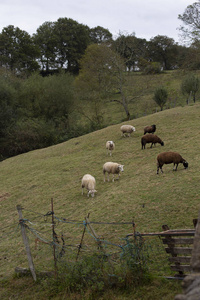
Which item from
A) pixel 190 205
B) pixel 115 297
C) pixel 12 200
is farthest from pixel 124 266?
pixel 12 200

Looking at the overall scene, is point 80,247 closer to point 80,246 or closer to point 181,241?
point 80,246

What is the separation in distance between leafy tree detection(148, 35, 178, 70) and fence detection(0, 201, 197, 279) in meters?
72.0

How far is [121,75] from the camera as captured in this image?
42.1 metres

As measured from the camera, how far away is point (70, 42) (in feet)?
250

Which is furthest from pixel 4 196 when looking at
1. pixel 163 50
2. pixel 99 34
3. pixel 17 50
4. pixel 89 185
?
pixel 99 34

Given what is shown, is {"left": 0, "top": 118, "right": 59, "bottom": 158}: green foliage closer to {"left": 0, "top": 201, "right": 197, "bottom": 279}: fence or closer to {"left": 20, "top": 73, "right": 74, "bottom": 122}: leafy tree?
{"left": 20, "top": 73, "right": 74, "bottom": 122}: leafy tree

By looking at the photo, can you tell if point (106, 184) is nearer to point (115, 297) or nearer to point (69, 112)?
point (115, 297)

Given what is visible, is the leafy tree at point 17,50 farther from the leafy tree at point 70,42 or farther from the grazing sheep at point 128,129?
the grazing sheep at point 128,129

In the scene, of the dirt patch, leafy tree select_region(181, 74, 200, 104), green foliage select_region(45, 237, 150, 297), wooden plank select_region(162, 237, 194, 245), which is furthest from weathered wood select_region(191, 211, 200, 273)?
leafy tree select_region(181, 74, 200, 104)

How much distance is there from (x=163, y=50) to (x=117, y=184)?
69752mm

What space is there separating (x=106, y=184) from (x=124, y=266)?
9.63 metres

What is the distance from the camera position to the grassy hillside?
10625mm

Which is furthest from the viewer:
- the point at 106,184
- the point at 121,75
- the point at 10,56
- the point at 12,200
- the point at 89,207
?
the point at 10,56

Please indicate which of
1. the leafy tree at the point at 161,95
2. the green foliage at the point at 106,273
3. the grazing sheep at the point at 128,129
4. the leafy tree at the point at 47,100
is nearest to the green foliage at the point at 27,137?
the leafy tree at the point at 47,100
